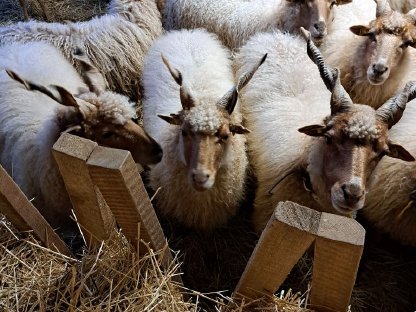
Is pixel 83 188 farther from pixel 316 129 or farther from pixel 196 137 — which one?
pixel 316 129

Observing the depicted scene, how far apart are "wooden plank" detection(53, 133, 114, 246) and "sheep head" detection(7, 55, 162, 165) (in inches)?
26.7

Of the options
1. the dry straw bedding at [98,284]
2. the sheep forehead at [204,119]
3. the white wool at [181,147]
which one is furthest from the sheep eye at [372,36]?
the dry straw bedding at [98,284]

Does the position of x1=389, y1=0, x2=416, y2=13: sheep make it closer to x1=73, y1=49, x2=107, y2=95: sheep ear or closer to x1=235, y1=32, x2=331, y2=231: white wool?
x1=235, y1=32, x2=331, y2=231: white wool

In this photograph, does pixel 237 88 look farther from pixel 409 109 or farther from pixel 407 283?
pixel 407 283

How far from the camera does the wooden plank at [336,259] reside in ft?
5.57

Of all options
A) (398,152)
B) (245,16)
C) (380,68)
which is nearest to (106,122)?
(398,152)

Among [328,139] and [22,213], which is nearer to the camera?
[22,213]

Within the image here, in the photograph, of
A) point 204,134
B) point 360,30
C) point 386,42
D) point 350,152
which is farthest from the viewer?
point 360,30

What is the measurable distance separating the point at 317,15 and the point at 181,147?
2.11 meters

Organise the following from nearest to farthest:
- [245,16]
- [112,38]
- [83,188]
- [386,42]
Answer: [83,188], [386,42], [112,38], [245,16]

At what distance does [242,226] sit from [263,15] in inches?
92.0

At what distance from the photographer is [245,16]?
4820 millimetres

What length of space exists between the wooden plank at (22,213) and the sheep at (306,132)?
135 centimetres

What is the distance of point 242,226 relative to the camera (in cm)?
343
